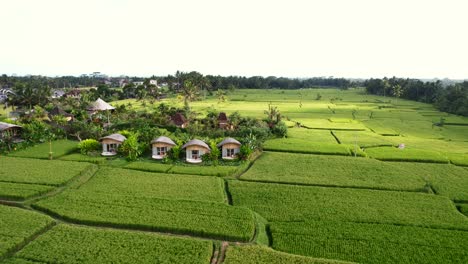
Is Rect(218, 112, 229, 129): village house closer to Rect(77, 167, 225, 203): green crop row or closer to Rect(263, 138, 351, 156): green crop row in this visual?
Rect(263, 138, 351, 156): green crop row

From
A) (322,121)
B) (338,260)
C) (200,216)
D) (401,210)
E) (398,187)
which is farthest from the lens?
(322,121)

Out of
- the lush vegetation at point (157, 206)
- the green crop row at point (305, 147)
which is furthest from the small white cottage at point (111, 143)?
the green crop row at point (305, 147)

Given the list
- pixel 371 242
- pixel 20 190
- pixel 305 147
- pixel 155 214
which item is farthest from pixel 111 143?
pixel 371 242

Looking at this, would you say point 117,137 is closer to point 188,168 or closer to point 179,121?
point 188,168

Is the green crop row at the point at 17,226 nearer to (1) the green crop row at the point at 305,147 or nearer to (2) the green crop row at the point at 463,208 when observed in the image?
(1) the green crop row at the point at 305,147

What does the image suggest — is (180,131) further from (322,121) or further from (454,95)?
(454,95)

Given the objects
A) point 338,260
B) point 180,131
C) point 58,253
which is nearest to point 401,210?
point 338,260
